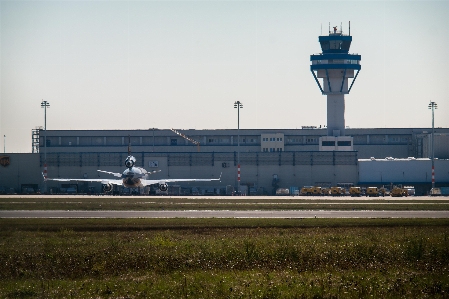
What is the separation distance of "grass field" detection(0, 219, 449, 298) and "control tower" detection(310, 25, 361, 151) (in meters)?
123

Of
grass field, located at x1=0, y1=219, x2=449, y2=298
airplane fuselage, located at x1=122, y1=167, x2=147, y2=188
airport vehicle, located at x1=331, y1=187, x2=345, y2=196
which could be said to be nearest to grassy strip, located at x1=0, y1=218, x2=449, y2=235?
grass field, located at x1=0, y1=219, x2=449, y2=298

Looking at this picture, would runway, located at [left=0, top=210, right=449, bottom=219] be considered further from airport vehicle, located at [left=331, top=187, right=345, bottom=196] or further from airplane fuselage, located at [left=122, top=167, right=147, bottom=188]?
airport vehicle, located at [left=331, top=187, right=345, bottom=196]

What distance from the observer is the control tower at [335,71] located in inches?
6860

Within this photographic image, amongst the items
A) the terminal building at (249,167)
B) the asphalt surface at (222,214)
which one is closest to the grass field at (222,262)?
the asphalt surface at (222,214)

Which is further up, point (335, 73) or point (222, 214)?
point (335, 73)

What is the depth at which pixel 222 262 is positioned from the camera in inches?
1441

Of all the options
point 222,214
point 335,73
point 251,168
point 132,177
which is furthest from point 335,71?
point 222,214

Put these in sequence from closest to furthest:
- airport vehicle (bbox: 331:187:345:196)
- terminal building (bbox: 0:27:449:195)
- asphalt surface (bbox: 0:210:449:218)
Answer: asphalt surface (bbox: 0:210:449:218) → airport vehicle (bbox: 331:187:345:196) → terminal building (bbox: 0:27:449:195)

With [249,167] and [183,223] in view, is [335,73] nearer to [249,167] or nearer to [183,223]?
[249,167]

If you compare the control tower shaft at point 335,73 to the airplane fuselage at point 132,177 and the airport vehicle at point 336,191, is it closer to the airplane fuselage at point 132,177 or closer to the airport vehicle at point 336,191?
the airport vehicle at point 336,191

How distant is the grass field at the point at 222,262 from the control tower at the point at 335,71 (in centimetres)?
12267

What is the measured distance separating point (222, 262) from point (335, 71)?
144172 mm

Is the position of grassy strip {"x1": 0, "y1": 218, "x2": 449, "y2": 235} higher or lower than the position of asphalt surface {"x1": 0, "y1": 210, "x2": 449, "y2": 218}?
higher

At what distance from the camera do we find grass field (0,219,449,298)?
97.1ft
